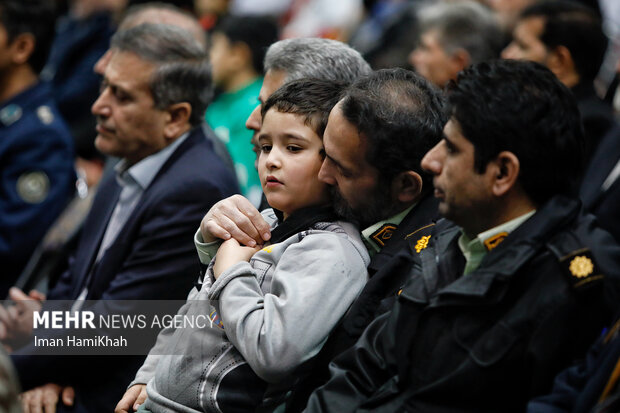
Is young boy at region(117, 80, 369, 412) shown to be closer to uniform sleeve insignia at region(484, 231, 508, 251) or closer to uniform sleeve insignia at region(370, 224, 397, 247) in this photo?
uniform sleeve insignia at region(370, 224, 397, 247)

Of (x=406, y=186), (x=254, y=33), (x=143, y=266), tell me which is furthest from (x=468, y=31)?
(x=406, y=186)

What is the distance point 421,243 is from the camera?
216 cm

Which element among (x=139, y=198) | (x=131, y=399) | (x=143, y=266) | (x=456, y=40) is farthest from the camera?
(x=456, y=40)

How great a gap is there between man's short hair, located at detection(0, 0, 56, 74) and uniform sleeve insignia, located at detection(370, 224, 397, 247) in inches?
112

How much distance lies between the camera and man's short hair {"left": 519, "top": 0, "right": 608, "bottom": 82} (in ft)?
13.2

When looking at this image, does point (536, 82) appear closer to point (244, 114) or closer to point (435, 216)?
point (435, 216)

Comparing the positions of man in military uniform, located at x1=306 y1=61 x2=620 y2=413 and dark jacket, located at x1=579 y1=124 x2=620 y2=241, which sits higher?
man in military uniform, located at x1=306 y1=61 x2=620 y2=413

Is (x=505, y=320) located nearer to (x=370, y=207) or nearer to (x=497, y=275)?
(x=497, y=275)

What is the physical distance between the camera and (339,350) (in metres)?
2.11

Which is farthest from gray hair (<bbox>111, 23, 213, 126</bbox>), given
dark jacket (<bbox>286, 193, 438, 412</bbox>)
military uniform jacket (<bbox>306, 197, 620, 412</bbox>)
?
military uniform jacket (<bbox>306, 197, 620, 412</bbox>)

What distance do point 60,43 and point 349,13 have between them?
2457 mm

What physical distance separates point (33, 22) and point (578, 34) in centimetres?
279

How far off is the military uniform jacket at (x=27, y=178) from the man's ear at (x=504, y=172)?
9.18 feet

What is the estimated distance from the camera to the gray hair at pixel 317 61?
2.76m
